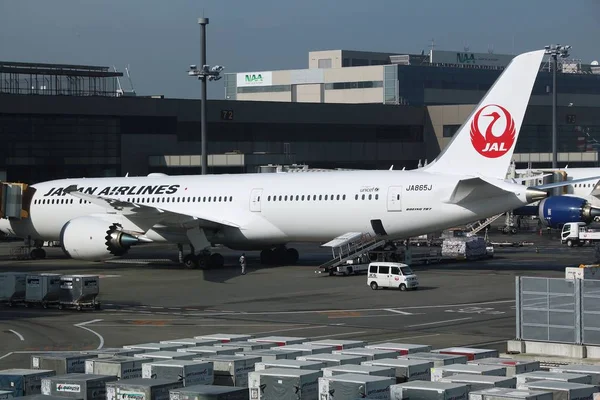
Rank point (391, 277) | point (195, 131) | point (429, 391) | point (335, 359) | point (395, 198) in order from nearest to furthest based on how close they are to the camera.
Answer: point (429, 391) → point (335, 359) → point (391, 277) → point (395, 198) → point (195, 131)

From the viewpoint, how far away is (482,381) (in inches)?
787

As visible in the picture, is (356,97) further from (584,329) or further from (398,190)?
(584,329)

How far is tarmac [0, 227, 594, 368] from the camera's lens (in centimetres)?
3603

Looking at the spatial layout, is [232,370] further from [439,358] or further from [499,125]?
[499,125]

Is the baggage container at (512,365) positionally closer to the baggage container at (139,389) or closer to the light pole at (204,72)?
the baggage container at (139,389)

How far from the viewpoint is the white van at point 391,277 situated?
49281 millimetres

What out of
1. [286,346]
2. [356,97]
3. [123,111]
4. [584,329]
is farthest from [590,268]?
[356,97]

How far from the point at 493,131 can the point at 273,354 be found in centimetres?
3198

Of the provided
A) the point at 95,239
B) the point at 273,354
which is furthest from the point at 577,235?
the point at 273,354

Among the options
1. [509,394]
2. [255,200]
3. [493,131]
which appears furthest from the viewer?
[255,200]

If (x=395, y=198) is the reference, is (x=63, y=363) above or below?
below

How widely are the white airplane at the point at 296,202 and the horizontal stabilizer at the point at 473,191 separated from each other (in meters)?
0.05

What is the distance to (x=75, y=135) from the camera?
337ft

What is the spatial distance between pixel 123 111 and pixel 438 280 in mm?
56747
